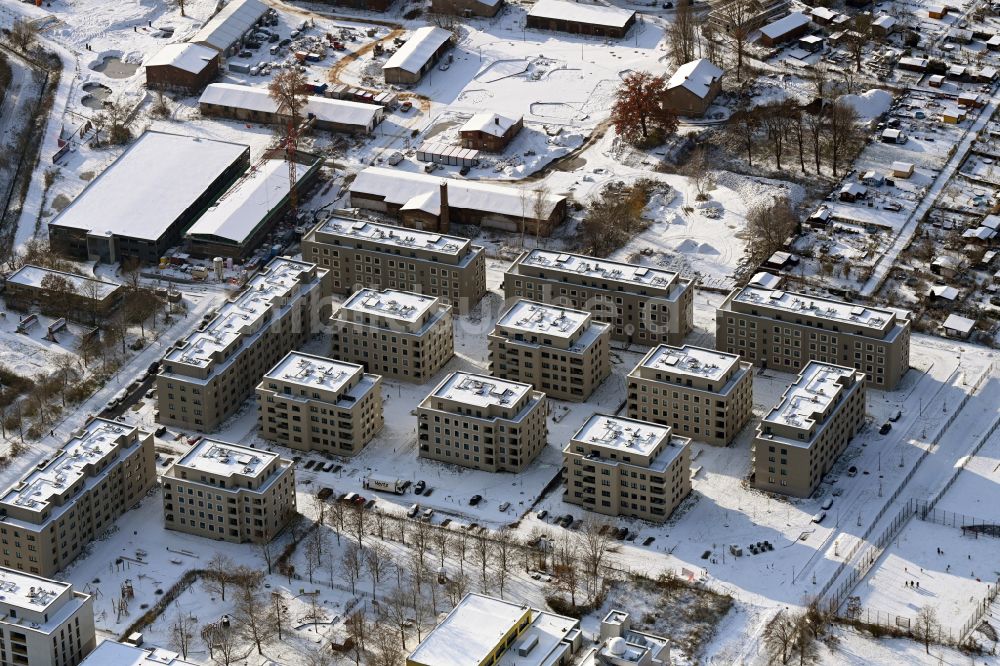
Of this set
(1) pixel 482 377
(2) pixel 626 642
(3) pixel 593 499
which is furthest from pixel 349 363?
(2) pixel 626 642

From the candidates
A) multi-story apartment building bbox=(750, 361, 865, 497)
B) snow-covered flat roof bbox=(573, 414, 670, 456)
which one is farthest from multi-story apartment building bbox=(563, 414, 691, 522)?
multi-story apartment building bbox=(750, 361, 865, 497)

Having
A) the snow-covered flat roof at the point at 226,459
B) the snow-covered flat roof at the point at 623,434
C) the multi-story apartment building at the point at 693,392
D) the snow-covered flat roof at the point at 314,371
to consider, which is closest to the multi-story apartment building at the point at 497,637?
the snow-covered flat roof at the point at 623,434

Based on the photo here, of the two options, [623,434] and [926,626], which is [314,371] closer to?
[623,434]

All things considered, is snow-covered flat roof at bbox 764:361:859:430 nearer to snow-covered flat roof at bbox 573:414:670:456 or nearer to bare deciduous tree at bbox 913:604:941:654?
snow-covered flat roof at bbox 573:414:670:456

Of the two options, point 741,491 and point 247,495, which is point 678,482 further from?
point 247,495

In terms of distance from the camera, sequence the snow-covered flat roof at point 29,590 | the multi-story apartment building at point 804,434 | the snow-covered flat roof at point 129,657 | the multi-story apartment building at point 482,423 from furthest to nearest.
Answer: the multi-story apartment building at point 482,423 < the multi-story apartment building at point 804,434 < the snow-covered flat roof at point 29,590 < the snow-covered flat roof at point 129,657

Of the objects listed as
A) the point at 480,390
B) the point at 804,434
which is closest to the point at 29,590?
the point at 480,390

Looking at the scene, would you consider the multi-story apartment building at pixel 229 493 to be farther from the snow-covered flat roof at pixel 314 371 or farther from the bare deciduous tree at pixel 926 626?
the bare deciduous tree at pixel 926 626
